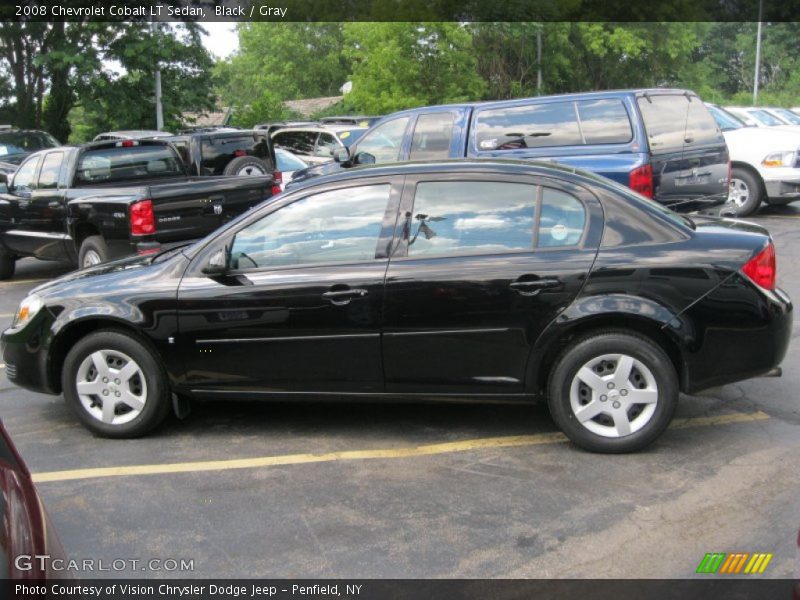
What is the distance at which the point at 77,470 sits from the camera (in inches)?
199

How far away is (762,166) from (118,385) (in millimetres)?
11851

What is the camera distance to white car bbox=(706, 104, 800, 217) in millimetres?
14117

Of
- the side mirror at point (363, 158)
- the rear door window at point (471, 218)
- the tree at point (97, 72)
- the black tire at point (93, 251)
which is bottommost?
the black tire at point (93, 251)

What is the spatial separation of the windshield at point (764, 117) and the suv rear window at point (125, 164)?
13.7 meters

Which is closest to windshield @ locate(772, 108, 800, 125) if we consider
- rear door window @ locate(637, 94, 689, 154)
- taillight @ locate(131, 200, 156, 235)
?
rear door window @ locate(637, 94, 689, 154)

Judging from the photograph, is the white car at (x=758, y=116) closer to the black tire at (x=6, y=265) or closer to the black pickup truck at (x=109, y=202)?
the black pickup truck at (x=109, y=202)

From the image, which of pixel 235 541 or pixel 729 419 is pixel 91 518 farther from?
pixel 729 419

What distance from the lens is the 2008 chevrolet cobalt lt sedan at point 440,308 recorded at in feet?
16.1

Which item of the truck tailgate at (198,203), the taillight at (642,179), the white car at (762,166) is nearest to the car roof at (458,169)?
the truck tailgate at (198,203)

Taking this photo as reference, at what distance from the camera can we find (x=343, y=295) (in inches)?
201

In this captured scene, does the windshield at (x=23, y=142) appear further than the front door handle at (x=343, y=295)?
Yes

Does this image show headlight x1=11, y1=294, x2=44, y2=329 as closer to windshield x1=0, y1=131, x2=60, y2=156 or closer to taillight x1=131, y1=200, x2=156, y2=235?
taillight x1=131, y1=200, x2=156, y2=235

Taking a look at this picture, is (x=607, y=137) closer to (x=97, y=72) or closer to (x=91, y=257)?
(x=91, y=257)

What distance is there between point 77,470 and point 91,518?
723 millimetres
